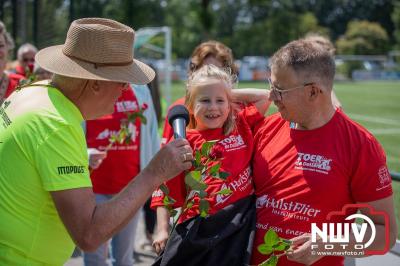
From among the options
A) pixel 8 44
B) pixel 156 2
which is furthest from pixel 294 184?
pixel 156 2

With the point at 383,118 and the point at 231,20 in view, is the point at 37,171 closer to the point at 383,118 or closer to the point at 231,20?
the point at 383,118

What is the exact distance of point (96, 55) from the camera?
2383mm

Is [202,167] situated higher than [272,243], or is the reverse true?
[202,167]

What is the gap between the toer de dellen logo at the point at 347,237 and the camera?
254 centimetres

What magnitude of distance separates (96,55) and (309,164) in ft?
3.76

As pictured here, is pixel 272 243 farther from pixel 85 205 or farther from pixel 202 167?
pixel 85 205

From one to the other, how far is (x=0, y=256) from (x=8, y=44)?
3.06 meters

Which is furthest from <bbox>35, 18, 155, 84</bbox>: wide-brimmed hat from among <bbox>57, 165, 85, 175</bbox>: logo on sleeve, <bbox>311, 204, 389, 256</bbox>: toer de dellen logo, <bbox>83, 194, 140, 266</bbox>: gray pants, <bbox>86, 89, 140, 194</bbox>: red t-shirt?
<bbox>83, 194, 140, 266</bbox>: gray pants

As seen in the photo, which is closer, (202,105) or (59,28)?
(202,105)

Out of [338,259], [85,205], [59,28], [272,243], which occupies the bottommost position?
[59,28]

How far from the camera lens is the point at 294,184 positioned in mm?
2725

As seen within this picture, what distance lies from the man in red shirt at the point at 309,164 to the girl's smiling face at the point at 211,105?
0.34 meters

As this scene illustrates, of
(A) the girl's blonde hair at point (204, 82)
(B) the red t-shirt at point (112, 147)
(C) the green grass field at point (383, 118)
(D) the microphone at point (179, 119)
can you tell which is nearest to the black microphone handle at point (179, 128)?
(D) the microphone at point (179, 119)

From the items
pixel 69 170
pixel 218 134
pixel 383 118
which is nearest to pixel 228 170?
pixel 218 134
